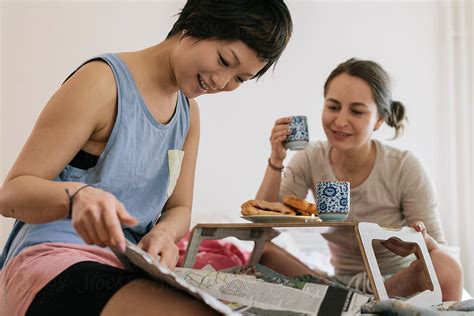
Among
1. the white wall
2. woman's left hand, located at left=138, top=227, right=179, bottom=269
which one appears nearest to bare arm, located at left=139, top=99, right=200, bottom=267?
woman's left hand, located at left=138, top=227, right=179, bottom=269

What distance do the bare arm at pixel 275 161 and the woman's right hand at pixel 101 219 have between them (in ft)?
3.50

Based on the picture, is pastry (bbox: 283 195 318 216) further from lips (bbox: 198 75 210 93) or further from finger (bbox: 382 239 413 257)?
lips (bbox: 198 75 210 93)

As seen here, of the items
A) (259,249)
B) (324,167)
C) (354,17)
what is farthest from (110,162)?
(354,17)

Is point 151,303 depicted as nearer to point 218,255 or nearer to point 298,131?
point 298,131

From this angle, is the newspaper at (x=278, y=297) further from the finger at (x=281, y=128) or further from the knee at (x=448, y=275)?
the finger at (x=281, y=128)

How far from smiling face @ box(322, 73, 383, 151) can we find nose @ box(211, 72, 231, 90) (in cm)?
84

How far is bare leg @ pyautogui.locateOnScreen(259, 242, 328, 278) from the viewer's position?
1702mm

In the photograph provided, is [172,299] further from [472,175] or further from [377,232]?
[472,175]

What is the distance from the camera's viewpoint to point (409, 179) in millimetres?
1809

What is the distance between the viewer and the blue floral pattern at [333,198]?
54.1 inches

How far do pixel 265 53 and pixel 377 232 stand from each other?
0.44 m

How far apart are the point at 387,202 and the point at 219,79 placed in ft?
3.18

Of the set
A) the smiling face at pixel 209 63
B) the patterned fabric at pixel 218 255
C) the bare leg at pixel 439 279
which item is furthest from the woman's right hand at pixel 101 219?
the patterned fabric at pixel 218 255

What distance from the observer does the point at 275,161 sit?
5.87ft
